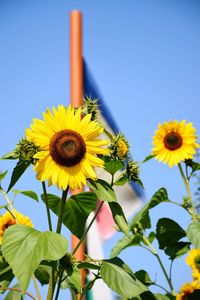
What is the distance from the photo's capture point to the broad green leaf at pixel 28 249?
38.0 inches

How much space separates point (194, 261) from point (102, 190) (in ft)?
3.79

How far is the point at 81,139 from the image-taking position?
3.77 ft

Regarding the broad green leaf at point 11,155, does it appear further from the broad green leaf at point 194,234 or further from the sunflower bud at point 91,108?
the broad green leaf at point 194,234

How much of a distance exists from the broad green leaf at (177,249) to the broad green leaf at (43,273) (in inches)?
21.8

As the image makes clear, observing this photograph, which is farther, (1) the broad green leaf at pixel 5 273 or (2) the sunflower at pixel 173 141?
(2) the sunflower at pixel 173 141

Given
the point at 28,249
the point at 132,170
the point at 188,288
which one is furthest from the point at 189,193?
the point at 28,249

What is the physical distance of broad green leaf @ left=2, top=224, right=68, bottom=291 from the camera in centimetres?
96

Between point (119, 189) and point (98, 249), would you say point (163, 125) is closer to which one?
point (98, 249)

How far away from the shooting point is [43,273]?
1.38 metres

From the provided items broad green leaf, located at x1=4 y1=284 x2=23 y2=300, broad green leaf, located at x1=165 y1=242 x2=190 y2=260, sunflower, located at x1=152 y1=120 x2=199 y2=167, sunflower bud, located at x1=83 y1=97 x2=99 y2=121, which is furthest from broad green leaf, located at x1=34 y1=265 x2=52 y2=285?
sunflower, located at x1=152 y1=120 x2=199 y2=167

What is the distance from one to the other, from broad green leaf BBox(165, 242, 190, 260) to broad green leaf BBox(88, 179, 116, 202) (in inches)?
32.7

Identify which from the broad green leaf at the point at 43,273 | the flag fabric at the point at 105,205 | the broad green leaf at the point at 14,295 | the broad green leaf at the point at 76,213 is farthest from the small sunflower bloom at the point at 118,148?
the flag fabric at the point at 105,205

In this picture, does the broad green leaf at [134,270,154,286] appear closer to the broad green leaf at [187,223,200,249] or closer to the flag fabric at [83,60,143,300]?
the broad green leaf at [187,223,200,249]

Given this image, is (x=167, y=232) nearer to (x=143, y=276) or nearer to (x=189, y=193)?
(x=143, y=276)
